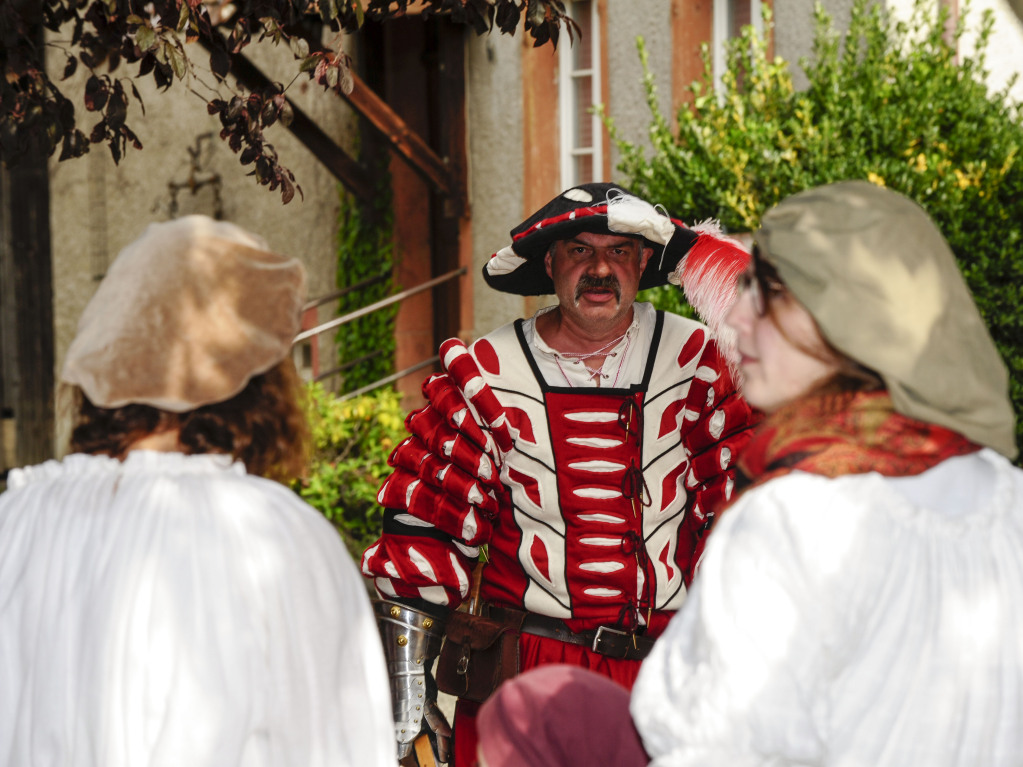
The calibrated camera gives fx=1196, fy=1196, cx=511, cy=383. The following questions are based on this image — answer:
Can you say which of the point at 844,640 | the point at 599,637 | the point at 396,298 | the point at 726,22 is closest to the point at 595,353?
the point at 599,637

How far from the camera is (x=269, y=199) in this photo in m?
8.88

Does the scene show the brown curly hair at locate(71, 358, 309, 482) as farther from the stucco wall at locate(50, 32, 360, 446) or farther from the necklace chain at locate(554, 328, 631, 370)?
the stucco wall at locate(50, 32, 360, 446)

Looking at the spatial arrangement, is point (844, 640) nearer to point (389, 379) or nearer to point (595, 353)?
point (595, 353)

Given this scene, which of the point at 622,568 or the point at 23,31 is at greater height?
the point at 23,31

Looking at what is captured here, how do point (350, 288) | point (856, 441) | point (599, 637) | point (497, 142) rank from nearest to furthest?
point (856, 441)
point (599, 637)
point (497, 142)
point (350, 288)

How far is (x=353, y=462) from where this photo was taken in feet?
21.9

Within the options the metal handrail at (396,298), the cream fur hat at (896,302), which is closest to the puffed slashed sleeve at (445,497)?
the cream fur hat at (896,302)

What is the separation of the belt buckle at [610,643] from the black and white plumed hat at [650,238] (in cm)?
75

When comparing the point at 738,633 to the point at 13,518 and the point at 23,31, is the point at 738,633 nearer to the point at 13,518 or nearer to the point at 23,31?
the point at 13,518

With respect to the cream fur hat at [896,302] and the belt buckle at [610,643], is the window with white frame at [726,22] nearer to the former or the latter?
the belt buckle at [610,643]

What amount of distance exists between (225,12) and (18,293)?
2659 millimetres

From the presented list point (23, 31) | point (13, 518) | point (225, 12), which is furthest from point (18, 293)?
point (13, 518)

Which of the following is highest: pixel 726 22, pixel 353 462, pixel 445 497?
pixel 726 22

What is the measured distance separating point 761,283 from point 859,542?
1.21 feet
